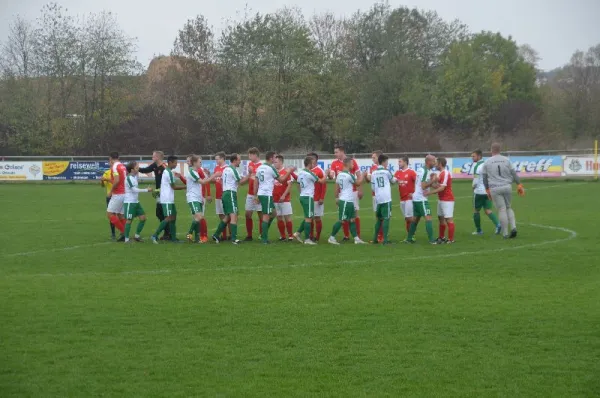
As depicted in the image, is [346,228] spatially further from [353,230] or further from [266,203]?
[266,203]

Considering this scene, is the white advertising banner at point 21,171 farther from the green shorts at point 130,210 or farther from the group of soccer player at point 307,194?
the green shorts at point 130,210

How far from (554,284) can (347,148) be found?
5776cm

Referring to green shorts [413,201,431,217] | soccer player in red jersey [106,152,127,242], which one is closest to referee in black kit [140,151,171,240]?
soccer player in red jersey [106,152,127,242]

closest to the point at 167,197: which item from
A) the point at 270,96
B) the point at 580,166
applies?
the point at 580,166

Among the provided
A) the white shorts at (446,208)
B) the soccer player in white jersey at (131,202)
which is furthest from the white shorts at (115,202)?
the white shorts at (446,208)

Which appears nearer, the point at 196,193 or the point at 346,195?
the point at 346,195

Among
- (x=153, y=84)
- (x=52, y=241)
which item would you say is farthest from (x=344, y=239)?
(x=153, y=84)

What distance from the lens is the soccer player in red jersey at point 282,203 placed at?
1855 centimetres

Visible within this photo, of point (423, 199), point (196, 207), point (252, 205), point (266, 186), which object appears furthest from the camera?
point (252, 205)

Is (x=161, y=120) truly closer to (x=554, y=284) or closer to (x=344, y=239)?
(x=344, y=239)

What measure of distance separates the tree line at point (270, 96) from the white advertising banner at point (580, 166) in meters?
11.6

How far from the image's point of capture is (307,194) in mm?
18078

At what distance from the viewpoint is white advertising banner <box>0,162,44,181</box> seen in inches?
1959

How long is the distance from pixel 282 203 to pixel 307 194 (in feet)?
2.71
